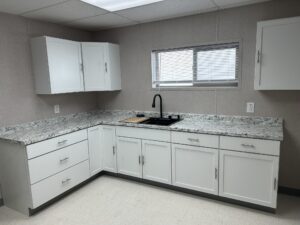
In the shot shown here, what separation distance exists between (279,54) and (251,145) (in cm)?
98

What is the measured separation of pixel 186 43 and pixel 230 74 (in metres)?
0.73

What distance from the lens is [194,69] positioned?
304 centimetres

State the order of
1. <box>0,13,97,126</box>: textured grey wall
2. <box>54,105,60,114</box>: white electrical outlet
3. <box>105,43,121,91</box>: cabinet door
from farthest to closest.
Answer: <box>105,43,121,91</box>: cabinet door
<box>54,105,60,114</box>: white electrical outlet
<box>0,13,97,126</box>: textured grey wall

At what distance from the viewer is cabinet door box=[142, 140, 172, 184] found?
2.73m

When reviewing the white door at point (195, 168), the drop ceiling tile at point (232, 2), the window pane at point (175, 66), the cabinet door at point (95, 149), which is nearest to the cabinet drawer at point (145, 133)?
the white door at point (195, 168)

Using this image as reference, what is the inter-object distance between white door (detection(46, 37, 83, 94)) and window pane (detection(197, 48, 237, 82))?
1.75 meters

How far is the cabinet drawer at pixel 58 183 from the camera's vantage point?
2.36 meters

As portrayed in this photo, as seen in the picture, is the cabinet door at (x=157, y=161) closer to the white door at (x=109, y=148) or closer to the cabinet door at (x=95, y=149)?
the white door at (x=109, y=148)

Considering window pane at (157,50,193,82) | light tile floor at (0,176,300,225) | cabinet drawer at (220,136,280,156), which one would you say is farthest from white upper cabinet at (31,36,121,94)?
cabinet drawer at (220,136,280,156)

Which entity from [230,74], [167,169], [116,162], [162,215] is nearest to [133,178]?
[116,162]

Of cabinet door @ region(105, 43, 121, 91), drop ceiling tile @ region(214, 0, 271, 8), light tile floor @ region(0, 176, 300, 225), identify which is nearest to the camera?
light tile floor @ region(0, 176, 300, 225)

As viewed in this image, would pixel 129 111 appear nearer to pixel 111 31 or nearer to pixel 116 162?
pixel 116 162

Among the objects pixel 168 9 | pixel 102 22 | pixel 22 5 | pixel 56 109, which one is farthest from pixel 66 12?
pixel 56 109

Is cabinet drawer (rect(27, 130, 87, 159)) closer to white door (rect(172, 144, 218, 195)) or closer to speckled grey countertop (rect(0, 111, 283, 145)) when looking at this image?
speckled grey countertop (rect(0, 111, 283, 145))
